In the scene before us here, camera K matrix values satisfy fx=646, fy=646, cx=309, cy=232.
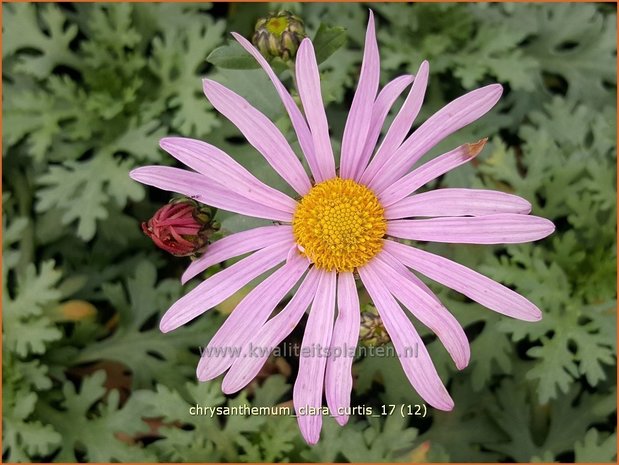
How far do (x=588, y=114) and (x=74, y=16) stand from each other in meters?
2.35

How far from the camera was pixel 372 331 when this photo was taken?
1.89 m

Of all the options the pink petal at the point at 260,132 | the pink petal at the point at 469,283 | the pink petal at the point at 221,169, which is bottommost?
the pink petal at the point at 469,283

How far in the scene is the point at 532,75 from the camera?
291cm

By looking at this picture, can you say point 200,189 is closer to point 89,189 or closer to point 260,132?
point 260,132

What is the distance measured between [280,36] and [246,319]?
2.59ft

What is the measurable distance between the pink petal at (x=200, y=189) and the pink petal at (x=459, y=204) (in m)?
0.33

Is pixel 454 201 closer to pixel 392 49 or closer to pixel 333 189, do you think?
pixel 333 189

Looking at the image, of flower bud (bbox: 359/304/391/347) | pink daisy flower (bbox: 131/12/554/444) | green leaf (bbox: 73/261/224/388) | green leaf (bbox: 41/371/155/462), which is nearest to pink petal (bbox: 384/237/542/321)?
pink daisy flower (bbox: 131/12/554/444)

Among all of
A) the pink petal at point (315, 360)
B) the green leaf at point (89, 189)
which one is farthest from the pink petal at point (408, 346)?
the green leaf at point (89, 189)

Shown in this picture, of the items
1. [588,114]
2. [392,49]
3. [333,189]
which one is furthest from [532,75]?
[333,189]

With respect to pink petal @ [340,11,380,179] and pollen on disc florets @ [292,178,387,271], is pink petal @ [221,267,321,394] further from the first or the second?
pink petal @ [340,11,380,179]

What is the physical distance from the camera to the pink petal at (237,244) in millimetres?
1717

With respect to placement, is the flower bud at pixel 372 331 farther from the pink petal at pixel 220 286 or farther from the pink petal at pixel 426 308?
the pink petal at pixel 220 286

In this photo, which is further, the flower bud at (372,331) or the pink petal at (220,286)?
the flower bud at (372,331)
